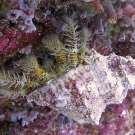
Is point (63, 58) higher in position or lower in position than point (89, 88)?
higher

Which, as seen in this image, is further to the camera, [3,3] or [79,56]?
[79,56]

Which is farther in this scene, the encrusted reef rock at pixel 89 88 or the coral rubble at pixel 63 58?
the encrusted reef rock at pixel 89 88

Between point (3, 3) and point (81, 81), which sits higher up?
point (3, 3)

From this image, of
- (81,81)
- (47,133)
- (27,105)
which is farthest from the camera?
(47,133)

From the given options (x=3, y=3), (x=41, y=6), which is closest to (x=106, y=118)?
(x=41, y=6)

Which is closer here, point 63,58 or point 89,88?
point 89,88

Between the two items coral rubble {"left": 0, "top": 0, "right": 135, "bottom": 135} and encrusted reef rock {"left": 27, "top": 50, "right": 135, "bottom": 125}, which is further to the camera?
encrusted reef rock {"left": 27, "top": 50, "right": 135, "bottom": 125}

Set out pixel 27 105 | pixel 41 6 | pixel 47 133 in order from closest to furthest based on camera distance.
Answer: pixel 41 6, pixel 27 105, pixel 47 133

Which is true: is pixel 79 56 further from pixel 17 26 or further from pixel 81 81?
pixel 17 26
